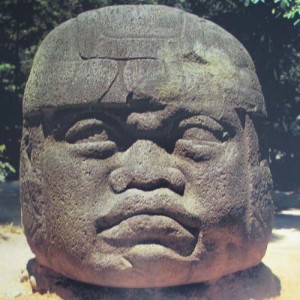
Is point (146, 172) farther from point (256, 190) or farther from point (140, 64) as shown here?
point (256, 190)

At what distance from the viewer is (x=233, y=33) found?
10852 millimetres

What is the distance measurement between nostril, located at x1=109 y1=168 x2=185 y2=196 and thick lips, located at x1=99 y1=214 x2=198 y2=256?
8.6 inches

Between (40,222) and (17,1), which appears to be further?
(17,1)

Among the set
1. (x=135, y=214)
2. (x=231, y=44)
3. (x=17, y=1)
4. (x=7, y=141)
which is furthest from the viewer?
(x=7, y=141)

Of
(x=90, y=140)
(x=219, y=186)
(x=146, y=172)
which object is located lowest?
(x=219, y=186)

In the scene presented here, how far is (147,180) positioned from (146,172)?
6 cm

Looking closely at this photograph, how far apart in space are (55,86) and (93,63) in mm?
338

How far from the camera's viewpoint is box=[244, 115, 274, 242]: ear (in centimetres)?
434

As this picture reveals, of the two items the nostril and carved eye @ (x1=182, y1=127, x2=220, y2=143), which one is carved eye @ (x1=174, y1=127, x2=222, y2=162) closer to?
carved eye @ (x1=182, y1=127, x2=220, y2=143)

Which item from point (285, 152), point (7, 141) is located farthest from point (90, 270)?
point (285, 152)

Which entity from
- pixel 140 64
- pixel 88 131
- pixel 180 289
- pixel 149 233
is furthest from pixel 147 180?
pixel 180 289

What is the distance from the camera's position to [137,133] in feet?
13.4

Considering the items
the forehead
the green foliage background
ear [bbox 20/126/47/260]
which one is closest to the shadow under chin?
ear [bbox 20/126/47/260]

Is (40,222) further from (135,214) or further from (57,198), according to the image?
(135,214)
